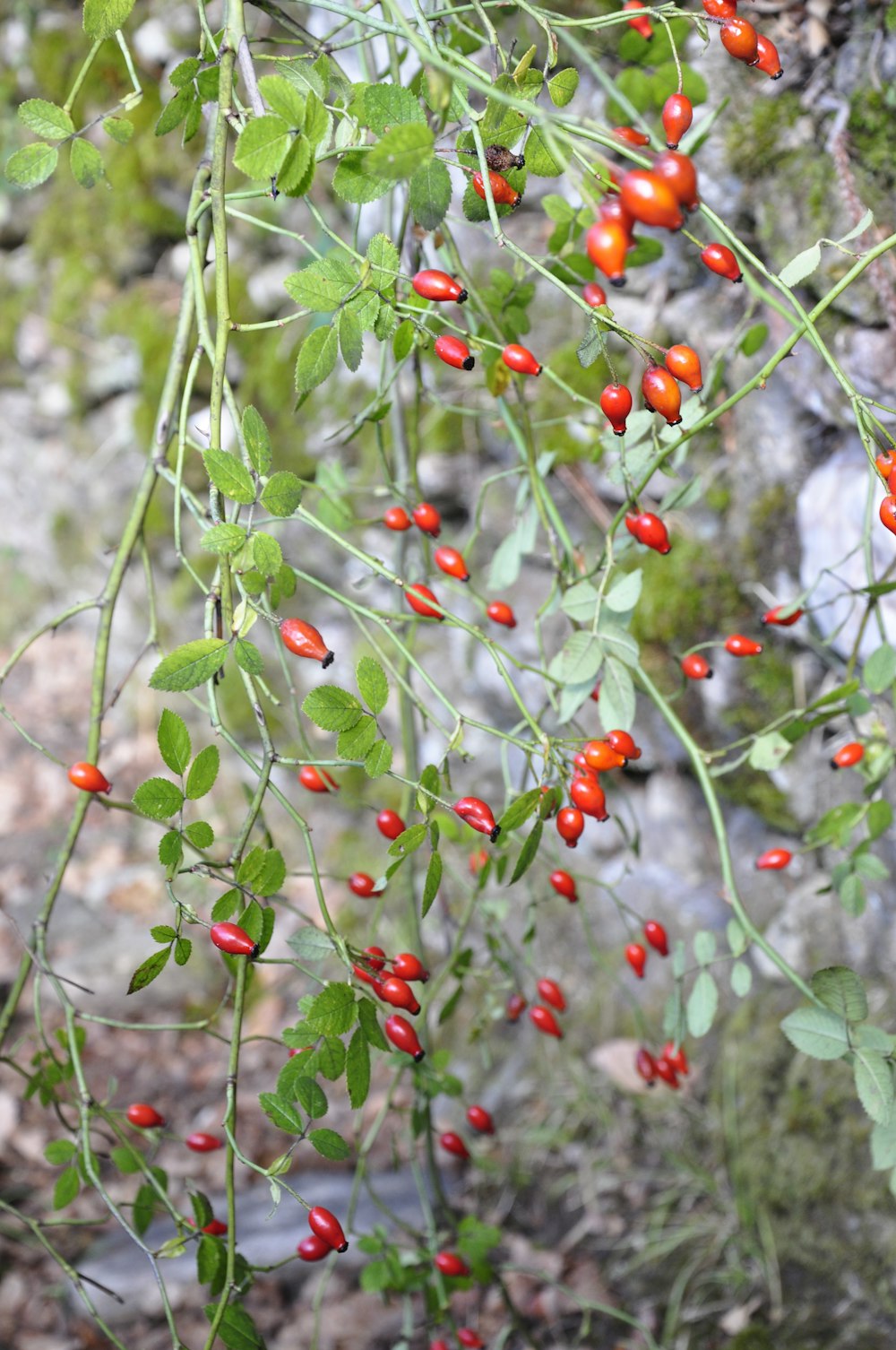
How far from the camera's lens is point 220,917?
69 cm

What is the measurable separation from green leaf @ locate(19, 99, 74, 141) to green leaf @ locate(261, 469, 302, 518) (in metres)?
0.35

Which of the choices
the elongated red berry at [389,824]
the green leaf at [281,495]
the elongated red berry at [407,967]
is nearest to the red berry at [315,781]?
the elongated red berry at [389,824]

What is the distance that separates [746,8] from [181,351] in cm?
95

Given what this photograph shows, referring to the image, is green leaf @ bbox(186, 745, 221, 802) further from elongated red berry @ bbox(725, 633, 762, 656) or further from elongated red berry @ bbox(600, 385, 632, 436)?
elongated red berry @ bbox(725, 633, 762, 656)

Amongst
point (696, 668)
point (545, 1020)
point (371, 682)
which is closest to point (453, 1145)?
point (545, 1020)

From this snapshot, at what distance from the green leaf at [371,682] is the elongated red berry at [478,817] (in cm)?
9

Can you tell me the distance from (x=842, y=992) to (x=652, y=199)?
0.66m

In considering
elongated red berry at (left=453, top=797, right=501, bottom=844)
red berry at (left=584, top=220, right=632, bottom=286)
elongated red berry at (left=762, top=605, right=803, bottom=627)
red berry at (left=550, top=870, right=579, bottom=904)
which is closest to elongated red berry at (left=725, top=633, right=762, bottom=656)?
elongated red berry at (left=762, top=605, right=803, bottom=627)

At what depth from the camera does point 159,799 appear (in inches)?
25.9

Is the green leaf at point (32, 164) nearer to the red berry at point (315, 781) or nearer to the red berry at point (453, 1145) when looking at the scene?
the red berry at point (315, 781)

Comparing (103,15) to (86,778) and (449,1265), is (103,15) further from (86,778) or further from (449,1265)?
(449,1265)

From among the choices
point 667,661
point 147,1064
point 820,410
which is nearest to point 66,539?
point 147,1064

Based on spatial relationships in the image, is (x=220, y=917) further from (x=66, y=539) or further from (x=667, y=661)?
(x=66, y=539)

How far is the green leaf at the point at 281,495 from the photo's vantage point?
667 millimetres
